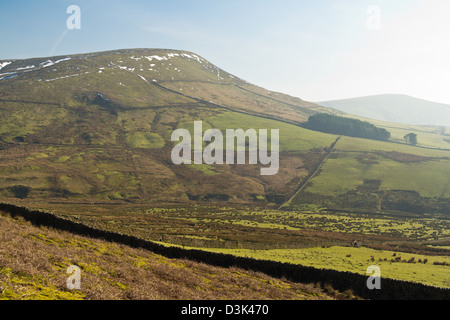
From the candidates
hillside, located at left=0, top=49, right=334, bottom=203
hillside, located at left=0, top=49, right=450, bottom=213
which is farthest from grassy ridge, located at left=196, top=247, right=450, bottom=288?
hillside, located at left=0, top=49, right=334, bottom=203

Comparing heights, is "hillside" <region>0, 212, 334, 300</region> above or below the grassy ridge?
above

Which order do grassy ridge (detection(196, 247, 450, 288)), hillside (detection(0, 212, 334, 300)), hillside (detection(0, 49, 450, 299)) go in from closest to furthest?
hillside (detection(0, 212, 334, 300)), grassy ridge (detection(196, 247, 450, 288)), hillside (detection(0, 49, 450, 299))

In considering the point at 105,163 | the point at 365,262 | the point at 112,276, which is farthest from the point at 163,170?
the point at 112,276

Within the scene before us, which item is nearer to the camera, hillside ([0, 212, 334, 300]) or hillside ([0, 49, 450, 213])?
hillside ([0, 212, 334, 300])

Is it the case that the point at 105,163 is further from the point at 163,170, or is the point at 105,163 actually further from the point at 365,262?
the point at 365,262

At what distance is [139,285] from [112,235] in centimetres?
1597

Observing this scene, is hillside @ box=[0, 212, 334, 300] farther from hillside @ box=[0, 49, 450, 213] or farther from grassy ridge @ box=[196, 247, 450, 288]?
hillside @ box=[0, 49, 450, 213]

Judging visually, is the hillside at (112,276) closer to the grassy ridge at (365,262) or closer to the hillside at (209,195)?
the hillside at (209,195)

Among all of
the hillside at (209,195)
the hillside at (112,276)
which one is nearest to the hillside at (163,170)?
the hillside at (209,195)

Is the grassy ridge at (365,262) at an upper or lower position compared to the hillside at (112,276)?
lower

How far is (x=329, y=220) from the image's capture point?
8612 centimetres

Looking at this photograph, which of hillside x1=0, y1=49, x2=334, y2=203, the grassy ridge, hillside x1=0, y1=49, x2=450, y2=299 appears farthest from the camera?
hillside x1=0, y1=49, x2=334, y2=203
